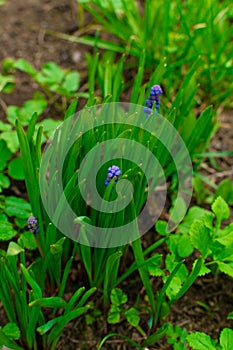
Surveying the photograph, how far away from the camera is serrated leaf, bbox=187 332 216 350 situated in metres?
1.39

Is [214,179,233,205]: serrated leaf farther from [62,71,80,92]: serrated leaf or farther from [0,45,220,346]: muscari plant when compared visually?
[62,71,80,92]: serrated leaf

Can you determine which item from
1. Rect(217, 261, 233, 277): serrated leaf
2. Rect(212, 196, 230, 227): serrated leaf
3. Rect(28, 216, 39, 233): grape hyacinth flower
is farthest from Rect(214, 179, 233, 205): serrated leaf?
Rect(28, 216, 39, 233): grape hyacinth flower

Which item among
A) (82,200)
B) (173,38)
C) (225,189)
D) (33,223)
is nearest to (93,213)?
(82,200)

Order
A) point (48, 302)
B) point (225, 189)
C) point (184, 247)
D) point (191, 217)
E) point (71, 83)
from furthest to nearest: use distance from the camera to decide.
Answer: point (71, 83) → point (225, 189) → point (191, 217) → point (184, 247) → point (48, 302)

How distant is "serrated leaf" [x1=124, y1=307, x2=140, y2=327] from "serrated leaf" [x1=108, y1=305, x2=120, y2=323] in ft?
0.09

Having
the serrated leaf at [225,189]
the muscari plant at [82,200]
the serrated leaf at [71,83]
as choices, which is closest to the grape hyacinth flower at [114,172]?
the muscari plant at [82,200]

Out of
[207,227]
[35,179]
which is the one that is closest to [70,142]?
[35,179]

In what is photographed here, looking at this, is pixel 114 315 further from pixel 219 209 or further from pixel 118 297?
pixel 219 209

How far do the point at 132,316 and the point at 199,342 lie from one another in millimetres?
267

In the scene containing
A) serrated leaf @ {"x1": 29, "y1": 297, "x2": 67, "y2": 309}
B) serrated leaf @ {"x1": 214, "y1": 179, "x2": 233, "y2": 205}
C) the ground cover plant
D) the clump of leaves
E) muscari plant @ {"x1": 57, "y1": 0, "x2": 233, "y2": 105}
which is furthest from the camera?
muscari plant @ {"x1": 57, "y1": 0, "x2": 233, "y2": 105}

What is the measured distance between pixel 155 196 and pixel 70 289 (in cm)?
47

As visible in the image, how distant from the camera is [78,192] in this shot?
1.39m

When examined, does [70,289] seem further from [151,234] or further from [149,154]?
[149,154]

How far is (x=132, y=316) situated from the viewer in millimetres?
1599
